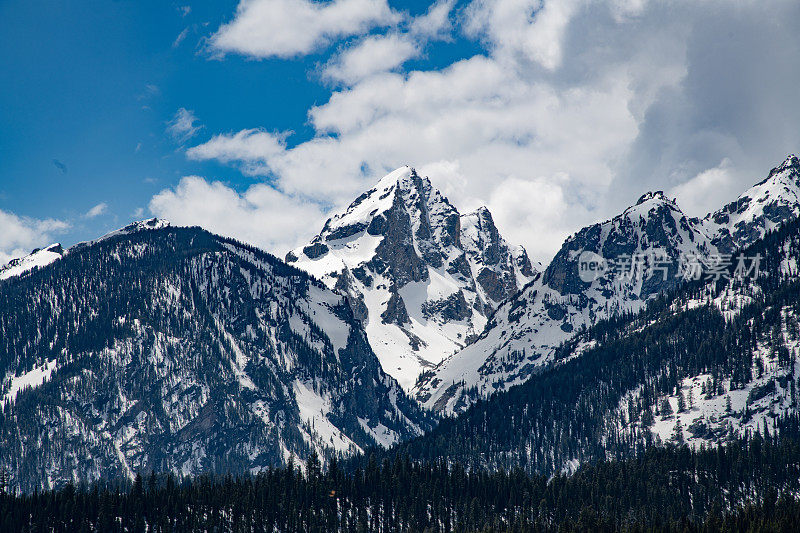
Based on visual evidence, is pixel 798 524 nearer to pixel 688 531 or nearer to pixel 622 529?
pixel 688 531

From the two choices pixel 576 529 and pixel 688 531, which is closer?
pixel 688 531

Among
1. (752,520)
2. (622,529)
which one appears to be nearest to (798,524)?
(752,520)

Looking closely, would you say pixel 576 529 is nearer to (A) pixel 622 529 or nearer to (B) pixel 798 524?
(A) pixel 622 529

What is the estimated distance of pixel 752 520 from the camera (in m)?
192

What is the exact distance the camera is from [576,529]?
656 ft

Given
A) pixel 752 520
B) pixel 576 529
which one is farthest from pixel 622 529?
pixel 752 520

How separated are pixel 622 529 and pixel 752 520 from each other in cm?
2455

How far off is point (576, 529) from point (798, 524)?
41421 mm

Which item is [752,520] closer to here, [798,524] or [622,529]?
[798,524]

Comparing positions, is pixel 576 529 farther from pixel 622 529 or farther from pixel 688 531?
pixel 688 531

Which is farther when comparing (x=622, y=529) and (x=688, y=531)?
(x=622, y=529)

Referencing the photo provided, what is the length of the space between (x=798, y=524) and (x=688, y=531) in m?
19.6

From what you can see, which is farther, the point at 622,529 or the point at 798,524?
the point at 622,529

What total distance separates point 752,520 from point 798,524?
9.85 metres
